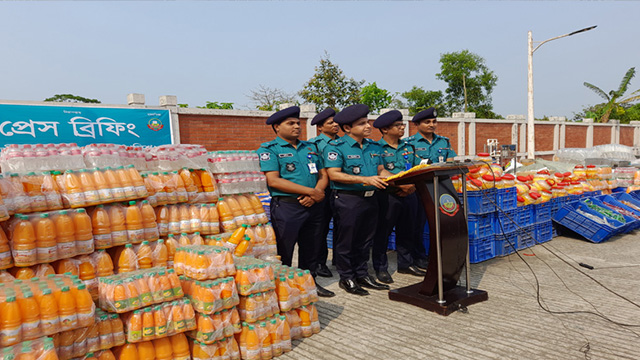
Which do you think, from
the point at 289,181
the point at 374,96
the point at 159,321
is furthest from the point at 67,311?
the point at 374,96

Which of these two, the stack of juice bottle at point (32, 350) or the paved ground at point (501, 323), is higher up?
the stack of juice bottle at point (32, 350)

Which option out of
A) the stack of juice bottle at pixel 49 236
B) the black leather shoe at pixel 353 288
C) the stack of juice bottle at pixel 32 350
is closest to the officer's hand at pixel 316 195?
the black leather shoe at pixel 353 288

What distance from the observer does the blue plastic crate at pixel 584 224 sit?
6500mm

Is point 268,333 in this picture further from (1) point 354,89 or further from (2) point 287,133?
(1) point 354,89

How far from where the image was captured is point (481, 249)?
5488mm

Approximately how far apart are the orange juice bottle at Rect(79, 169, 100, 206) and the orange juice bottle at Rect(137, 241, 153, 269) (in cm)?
47

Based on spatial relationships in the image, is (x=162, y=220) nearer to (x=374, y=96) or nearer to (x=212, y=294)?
(x=212, y=294)

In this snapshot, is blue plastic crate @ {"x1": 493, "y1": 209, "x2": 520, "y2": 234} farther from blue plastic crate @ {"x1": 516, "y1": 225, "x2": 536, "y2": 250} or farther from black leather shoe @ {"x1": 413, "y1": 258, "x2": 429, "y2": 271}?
black leather shoe @ {"x1": 413, "y1": 258, "x2": 429, "y2": 271}

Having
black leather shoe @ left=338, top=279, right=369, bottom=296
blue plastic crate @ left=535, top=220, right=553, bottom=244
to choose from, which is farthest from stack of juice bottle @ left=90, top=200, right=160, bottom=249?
blue plastic crate @ left=535, top=220, right=553, bottom=244

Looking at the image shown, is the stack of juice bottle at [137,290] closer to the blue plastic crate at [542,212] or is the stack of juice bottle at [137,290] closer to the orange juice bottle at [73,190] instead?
the orange juice bottle at [73,190]

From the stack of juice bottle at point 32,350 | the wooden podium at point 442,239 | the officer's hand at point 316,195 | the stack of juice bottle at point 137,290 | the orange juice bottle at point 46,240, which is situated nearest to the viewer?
the stack of juice bottle at point 32,350

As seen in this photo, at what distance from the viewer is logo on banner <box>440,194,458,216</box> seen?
12.5ft

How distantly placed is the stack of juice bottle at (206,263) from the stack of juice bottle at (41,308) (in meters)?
0.67

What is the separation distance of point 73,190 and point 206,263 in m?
1.12
